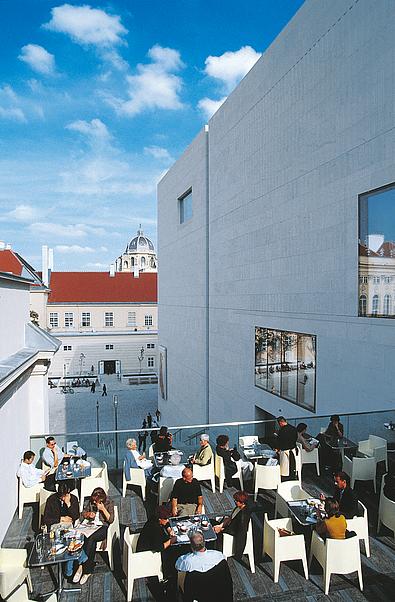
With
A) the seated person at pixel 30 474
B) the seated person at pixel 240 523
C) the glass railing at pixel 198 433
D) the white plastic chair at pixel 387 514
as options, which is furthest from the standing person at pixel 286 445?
the seated person at pixel 30 474

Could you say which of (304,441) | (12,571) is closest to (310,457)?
(304,441)

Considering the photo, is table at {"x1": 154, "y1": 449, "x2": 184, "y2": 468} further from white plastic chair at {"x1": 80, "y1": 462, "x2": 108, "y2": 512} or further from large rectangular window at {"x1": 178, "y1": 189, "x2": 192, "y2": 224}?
large rectangular window at {"x1": 178, "y1": 189, "x2": 192, "y2": 224}

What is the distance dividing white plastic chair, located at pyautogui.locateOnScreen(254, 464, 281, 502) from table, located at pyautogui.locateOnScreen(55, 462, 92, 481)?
3291mm

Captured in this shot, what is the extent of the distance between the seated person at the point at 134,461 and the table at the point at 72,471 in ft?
2.59

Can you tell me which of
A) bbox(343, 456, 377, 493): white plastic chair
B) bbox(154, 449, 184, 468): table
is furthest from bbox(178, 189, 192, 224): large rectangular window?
bbox(343, 456, 377, 493): white plastic chair

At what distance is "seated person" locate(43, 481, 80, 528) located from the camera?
6.96m

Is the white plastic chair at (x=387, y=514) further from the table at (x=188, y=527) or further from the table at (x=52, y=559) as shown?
the table at (x=52, y=559)

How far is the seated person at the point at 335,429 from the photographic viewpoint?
10.5 metres

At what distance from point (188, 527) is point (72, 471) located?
3.28m

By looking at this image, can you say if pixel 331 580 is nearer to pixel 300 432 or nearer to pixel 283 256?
pixel 300 432

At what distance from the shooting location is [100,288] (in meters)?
61.7

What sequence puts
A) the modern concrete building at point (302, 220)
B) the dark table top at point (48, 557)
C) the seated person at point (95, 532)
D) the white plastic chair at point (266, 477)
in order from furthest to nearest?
the modern concrete building at point (302, 220) < the white plastic chair at point (266, 477) < the seated person at point (95, 532) < the dark table top at point (48, 557)

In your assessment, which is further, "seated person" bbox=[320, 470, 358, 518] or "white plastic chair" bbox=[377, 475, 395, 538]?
"white plastic chair" bbox=[377, 475, 395, 538]

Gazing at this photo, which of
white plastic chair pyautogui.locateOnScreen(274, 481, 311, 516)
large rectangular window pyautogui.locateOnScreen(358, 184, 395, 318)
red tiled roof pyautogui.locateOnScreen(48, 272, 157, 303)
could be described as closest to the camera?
white plastic chair pyautogui.locateOnScreen(274, 481, 311, 516)
